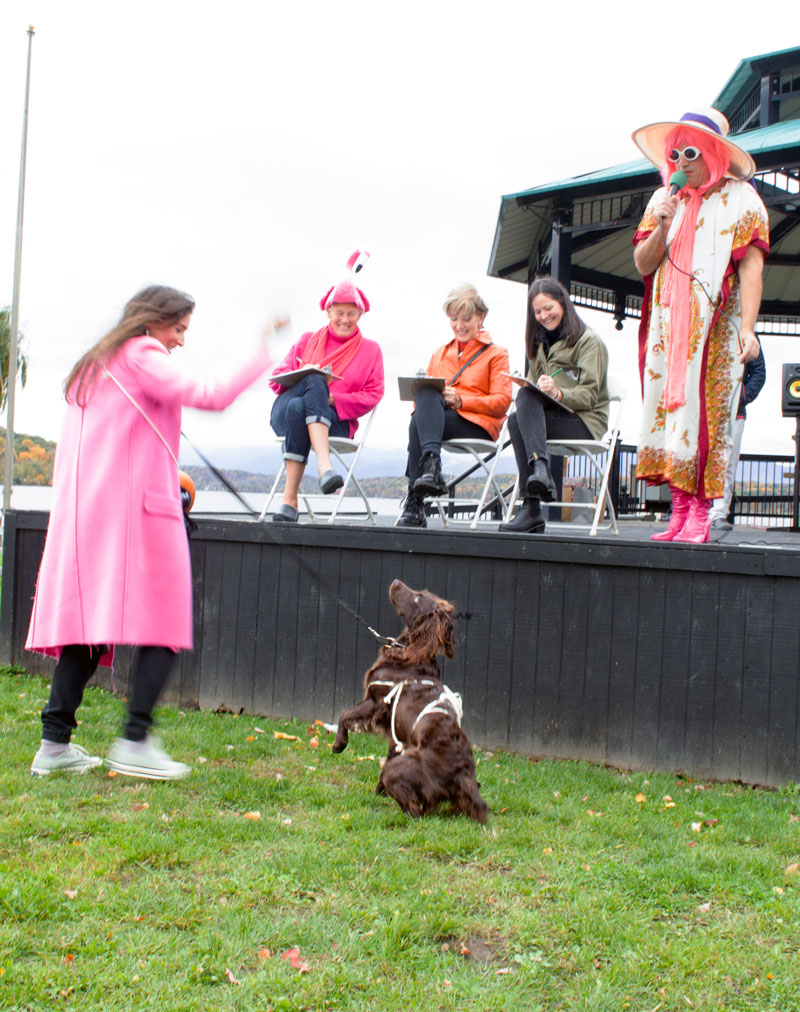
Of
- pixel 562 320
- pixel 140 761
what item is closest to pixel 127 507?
pixel 140 761

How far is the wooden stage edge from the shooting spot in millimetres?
3553

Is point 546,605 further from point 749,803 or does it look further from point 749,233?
point 749,233

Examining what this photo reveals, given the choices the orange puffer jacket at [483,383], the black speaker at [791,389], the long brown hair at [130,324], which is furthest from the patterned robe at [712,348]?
the black speaker at [791,389]

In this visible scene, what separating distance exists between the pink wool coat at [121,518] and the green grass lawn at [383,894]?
60 centimetres

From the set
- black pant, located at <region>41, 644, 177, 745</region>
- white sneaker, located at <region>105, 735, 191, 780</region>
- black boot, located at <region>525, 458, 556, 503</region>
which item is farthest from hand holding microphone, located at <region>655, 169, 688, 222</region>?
white sneaker, located at <region>105, 735, 191, 780</region>

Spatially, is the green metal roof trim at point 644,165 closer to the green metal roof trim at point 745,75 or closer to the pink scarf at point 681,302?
the green metal roof trim at point 745,75

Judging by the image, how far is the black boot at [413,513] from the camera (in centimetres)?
461

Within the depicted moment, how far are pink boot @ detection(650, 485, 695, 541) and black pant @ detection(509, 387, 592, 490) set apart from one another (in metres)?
0.63

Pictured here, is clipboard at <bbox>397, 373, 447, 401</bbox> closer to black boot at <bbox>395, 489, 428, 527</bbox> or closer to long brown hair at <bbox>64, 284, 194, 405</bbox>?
black boot at <bbox>395, 489, 428, 527</bbox>

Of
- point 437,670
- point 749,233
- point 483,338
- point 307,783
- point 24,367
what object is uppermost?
point 24,367

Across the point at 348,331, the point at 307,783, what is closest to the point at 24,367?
the point at 348,331

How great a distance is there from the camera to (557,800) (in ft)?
10.7

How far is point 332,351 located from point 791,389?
491 cm

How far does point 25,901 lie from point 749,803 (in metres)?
2.46
